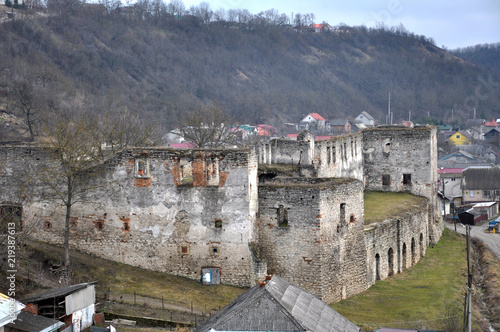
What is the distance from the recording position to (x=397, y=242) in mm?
34625

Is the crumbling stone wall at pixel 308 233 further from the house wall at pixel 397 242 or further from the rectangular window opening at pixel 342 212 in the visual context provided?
the house wall at pixel 397 242

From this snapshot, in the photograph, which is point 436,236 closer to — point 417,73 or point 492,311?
point 492,311

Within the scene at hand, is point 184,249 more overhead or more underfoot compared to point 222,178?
more underfoot

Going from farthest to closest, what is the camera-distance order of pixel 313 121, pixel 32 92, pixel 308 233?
pixel 313 121
pixel 32 92
pixel 308 233

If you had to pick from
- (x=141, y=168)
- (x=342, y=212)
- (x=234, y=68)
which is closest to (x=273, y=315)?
(x=342, y=212)

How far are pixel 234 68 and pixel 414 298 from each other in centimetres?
11996

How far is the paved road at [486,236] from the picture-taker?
147 feet

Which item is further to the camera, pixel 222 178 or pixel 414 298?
pixel 414 298

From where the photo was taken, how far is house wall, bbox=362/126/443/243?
4681cm

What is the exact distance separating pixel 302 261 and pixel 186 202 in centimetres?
528

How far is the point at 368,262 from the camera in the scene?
99.5 feet

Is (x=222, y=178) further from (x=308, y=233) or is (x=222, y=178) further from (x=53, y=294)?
(x=53, y=294)

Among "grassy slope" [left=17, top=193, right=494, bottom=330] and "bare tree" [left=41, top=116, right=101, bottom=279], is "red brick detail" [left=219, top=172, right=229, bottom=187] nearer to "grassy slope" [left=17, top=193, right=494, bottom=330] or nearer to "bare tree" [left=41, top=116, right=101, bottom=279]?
"grassy slope" [left=17, top=193, right=494, bottom=330]

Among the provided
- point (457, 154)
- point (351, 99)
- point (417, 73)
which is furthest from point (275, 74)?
point (457, 154)
